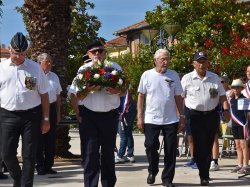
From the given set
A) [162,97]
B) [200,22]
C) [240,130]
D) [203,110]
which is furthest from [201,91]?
[200,22]

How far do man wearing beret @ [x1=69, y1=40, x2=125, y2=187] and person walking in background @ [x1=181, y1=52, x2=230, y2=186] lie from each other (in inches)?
73.2

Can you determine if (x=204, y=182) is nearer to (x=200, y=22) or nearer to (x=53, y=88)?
(x=53, y=88)

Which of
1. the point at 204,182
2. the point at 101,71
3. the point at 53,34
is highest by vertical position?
the point at 53,34

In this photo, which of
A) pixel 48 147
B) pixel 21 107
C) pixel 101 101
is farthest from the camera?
pixel 48 147

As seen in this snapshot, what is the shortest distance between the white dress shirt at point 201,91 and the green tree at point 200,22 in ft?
57.8

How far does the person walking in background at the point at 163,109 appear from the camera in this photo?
930 centimetres

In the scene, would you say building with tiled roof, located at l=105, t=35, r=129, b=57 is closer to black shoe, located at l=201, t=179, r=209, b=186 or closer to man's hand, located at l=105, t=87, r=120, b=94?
black shoe, located at l=201, t=179, r=209, b=186

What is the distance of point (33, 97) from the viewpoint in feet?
25.0

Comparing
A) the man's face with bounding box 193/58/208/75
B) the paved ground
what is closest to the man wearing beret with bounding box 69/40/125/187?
the paved ground

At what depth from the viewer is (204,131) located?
968 cm

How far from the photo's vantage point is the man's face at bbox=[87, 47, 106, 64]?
832cm

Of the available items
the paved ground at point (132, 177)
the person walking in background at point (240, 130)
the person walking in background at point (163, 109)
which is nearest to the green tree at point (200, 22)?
the paved ground at point (132, 177)

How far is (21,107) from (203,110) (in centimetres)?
321

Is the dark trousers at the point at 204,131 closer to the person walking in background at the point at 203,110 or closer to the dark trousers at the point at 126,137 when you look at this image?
the person walking in background at the point at 203,110
